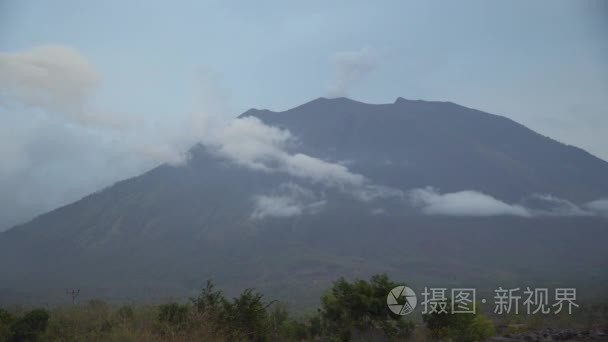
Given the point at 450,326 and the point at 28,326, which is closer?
the point at 28,326

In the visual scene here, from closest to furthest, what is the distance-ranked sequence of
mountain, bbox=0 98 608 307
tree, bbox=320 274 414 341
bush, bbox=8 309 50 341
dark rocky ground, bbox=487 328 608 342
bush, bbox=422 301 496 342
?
dark rocky ground, bbox=487 328 608 342 → bush, bbox=8 309 50 341 → tree, bbox=320 274 414 341 → bush, bbox=422 301 496 342 → mountain, bbox=0 98 608 307

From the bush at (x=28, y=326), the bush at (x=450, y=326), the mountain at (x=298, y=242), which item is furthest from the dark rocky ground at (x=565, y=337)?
the mountain at (x=298, y=242)

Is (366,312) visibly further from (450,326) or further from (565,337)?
(565,337)

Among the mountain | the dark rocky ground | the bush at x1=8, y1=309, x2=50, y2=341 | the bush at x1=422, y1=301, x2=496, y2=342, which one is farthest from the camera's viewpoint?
the mountain

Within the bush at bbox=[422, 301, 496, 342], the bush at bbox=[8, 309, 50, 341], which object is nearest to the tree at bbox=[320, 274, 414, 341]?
the bush at bbox=[422, 301, 496, 342]

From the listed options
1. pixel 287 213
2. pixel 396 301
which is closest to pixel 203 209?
pixel 287 213

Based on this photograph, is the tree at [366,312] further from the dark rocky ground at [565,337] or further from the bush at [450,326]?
the dark rocky ground at [565,337]

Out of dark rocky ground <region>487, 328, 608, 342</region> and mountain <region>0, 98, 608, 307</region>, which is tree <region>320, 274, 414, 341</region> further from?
mountain <region>0, 98, 608, 307</region>

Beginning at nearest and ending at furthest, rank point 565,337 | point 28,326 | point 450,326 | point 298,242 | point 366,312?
point 565,337 < point 28,326 < point 366,312 < point 450,326 < point 298,242

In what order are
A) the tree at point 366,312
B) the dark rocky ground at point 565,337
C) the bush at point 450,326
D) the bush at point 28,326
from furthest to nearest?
1. the bush at point 450,326
2. the tree at point 366,312
3. the bush at point 28,326
4. the dark rocky ground at point 565,337

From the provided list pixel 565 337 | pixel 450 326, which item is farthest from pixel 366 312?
pixel 565 337

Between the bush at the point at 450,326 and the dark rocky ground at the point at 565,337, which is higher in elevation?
the dark rocky ground at the point at 565,337

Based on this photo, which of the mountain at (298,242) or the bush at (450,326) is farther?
the mountain at (298,242)

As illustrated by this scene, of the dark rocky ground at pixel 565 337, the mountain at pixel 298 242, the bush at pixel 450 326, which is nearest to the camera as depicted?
the dark rocky ground at pixel 565 337
